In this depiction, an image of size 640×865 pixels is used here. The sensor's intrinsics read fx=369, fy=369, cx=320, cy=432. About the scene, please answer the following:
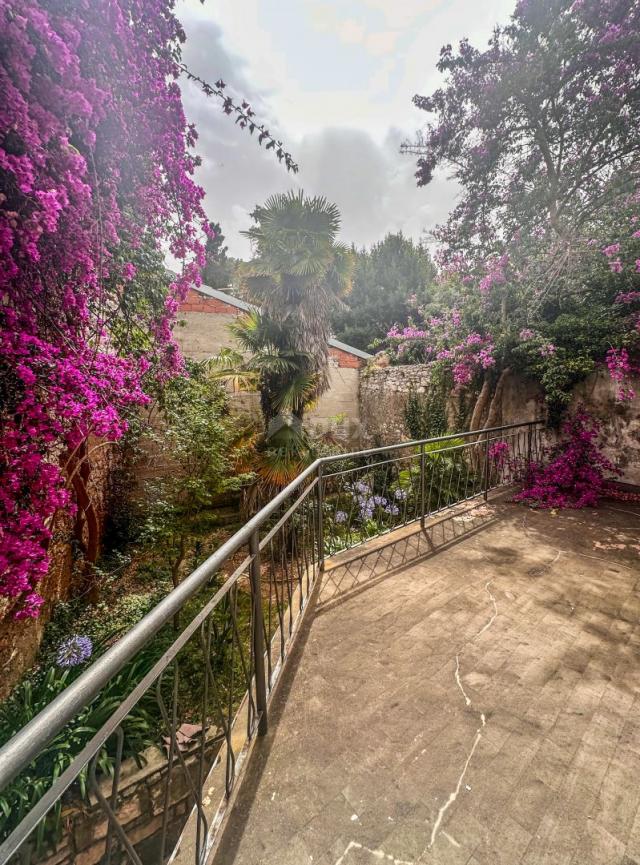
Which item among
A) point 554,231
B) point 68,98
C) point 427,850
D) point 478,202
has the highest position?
point 478,202

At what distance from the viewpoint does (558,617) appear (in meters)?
2.58

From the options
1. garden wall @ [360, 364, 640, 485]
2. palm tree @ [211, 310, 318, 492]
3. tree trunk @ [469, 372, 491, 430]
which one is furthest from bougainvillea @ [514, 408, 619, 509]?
palm tree @ [211, 310, 318, 492]

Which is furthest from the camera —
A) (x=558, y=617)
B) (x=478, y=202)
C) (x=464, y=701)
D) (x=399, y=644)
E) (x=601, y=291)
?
(x=478, y=202)

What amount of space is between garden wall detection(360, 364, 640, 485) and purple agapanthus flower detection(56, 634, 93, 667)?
6878mm

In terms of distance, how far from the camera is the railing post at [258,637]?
167cm

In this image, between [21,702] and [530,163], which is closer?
[21,702]

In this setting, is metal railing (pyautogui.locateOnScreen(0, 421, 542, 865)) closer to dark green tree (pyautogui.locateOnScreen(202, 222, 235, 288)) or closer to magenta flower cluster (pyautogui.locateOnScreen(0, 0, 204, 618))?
magenta flower cluster (pyautogui.locateOnScreen(0, 0, 204, 618))

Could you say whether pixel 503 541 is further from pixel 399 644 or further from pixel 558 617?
pixel 399 644

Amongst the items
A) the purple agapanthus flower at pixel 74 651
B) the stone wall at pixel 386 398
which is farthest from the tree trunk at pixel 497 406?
the purple agapanthus flower at pixel 74 651

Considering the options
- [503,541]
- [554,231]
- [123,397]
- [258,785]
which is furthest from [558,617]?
[554,231]

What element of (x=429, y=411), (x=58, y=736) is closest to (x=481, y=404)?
(x=429, y=411)

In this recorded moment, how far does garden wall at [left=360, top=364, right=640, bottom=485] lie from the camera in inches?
205

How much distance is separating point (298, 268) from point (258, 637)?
20.1 feet

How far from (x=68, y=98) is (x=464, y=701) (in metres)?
3.61
